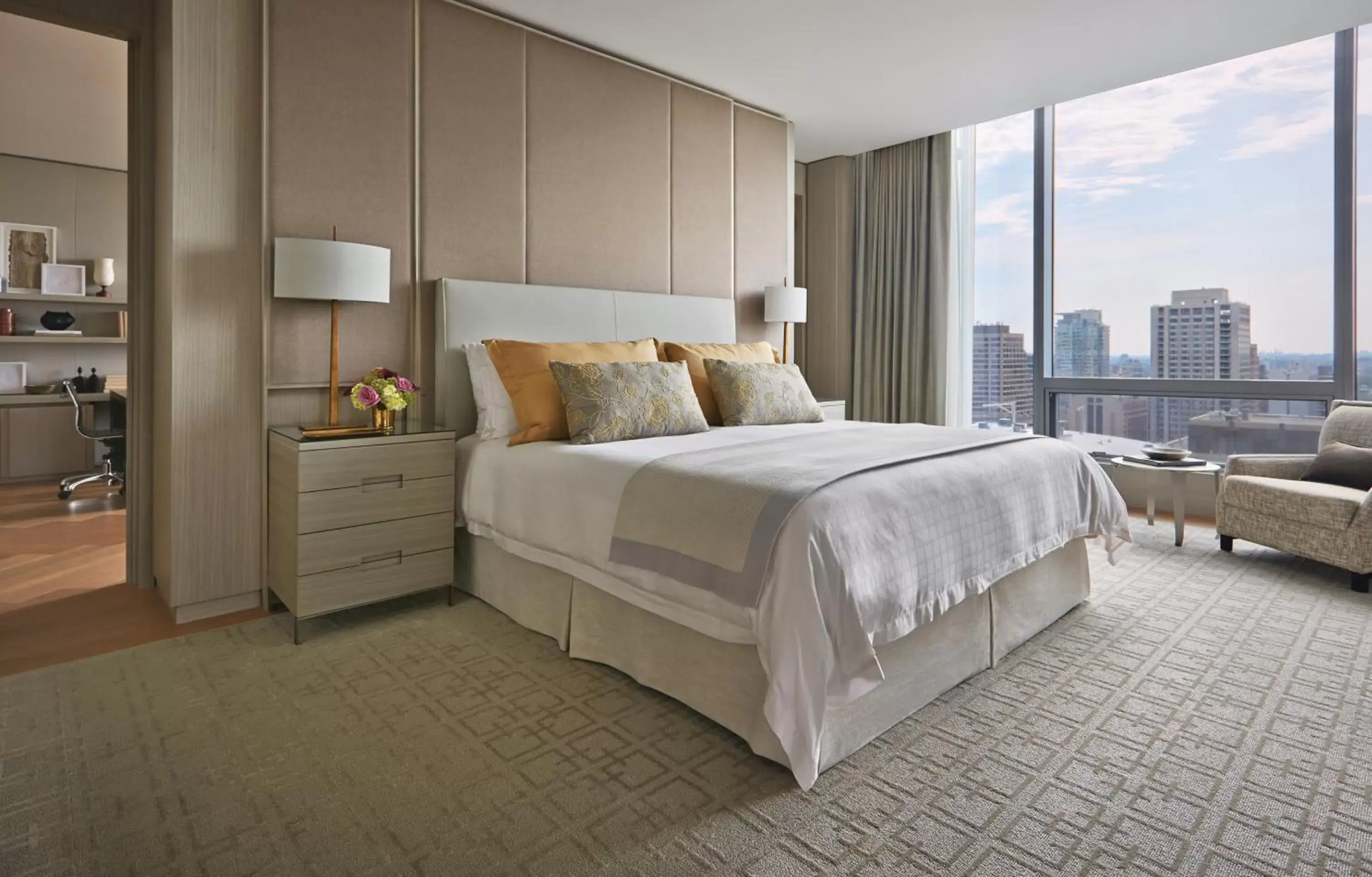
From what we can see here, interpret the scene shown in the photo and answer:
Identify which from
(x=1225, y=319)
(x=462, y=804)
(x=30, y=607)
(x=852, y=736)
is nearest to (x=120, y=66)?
(x=30, y=607)

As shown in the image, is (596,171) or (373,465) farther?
(596,171)

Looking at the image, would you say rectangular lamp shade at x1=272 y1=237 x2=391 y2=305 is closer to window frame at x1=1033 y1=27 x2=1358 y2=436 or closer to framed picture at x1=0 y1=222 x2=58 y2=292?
window frame at x1=1033 y1=27 x2=1358 y2=436

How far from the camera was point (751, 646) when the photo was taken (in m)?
1.90

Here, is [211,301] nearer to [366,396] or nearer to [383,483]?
[366,396]

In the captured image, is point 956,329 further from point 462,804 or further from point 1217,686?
point 462,804

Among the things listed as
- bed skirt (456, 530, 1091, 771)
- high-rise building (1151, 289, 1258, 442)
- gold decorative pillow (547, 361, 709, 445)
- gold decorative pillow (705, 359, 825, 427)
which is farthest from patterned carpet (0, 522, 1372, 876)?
high-rise building (1151, 289, 1258, 442)

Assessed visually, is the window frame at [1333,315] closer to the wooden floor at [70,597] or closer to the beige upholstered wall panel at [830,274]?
the beige upholstered wall panel at [830,274]

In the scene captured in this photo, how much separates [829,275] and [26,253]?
668cm

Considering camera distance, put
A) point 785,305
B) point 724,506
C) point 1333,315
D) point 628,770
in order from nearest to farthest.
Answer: point 628,770, point 724,506, point 1333,315, point 785,305

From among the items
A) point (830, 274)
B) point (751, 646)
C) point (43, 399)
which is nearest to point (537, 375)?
point (751, 646)

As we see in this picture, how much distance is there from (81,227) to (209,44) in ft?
16.6

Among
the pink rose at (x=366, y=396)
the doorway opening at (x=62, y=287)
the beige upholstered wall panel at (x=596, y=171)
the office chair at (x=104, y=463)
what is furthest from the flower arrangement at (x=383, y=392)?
the office chair at (x=104, y=463)

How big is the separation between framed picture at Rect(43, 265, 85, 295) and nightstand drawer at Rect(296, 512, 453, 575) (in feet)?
18.4

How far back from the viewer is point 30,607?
3055mm
